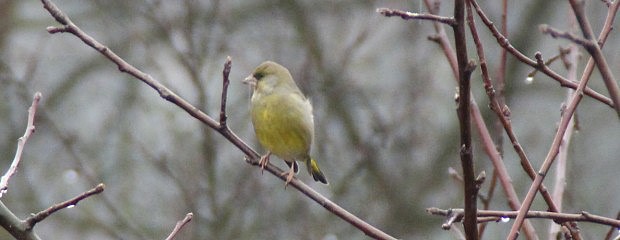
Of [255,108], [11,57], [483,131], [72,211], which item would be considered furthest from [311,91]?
[483,131]

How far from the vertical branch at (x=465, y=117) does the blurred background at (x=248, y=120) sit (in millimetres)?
5358

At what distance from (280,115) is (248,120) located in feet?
14.7

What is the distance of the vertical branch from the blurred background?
536 cm

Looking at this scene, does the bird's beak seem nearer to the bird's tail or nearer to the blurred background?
the bird's tail

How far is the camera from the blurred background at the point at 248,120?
27.7 ft

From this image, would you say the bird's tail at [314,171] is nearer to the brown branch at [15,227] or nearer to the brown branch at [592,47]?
the brown branch at [15,227]

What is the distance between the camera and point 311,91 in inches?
355

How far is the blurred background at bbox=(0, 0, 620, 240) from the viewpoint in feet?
27.7

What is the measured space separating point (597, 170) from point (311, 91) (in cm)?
403

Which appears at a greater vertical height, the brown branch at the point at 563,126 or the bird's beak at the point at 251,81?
the bird's beak at the point at 251,81

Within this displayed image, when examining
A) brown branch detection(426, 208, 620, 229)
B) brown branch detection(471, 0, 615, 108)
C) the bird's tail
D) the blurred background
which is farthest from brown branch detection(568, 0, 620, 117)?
the blurred background

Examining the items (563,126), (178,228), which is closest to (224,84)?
(178,228)

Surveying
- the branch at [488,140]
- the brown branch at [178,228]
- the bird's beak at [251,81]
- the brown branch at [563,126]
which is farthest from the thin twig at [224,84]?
the bird's beak at [251,81]

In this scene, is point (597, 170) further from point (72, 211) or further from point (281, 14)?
point (72, 211)
